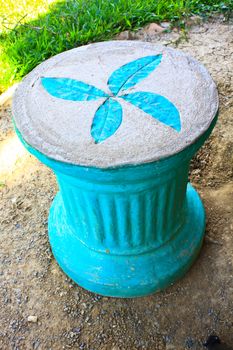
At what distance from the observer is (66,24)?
3566mm

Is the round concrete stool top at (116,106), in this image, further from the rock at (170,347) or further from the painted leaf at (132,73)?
the rock at (170,347)

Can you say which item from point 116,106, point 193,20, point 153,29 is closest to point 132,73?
point 116,106

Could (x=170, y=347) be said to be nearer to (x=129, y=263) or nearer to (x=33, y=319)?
(x=129, y=263)

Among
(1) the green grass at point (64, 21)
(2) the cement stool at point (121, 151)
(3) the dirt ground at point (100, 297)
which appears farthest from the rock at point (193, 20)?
(2) the cement stool at point (121, 151)

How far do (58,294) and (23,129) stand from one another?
88 cm

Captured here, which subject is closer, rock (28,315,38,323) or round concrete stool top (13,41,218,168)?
round concrete stool top (13,41,218,168)

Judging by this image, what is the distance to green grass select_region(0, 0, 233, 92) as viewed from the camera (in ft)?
10.9

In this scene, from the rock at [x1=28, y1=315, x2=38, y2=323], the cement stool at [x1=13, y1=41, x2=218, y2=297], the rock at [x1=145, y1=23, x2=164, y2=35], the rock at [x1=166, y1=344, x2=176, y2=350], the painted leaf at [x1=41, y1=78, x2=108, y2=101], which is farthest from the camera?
the rock at [x1=145, y1=23, x2=164, y2=35]

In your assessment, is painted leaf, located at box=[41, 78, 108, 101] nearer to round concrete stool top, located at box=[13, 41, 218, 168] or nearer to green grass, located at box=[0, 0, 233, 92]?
round concrete stool top, located at box=[13, 41, 218, 168]

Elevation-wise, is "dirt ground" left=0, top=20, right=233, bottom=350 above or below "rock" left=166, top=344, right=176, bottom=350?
above

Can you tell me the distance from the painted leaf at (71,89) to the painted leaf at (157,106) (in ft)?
0.39

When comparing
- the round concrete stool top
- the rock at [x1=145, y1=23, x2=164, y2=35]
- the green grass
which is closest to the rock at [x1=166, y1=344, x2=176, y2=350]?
the round concrete stool top

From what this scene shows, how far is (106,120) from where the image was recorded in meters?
1.63

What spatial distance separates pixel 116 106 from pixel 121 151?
23 cm
